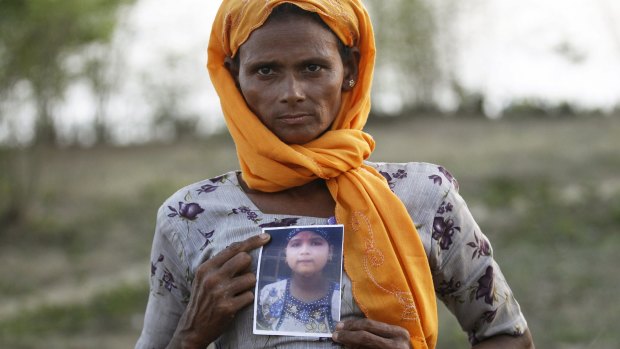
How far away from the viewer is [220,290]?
2125 millimetres

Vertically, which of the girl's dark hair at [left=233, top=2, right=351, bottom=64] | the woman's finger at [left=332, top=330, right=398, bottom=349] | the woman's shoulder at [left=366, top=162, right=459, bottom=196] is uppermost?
the girl's dark hair at [left=233, top=2, right=351, bottom=64]

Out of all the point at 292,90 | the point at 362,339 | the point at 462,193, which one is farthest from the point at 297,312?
the point at 462,193

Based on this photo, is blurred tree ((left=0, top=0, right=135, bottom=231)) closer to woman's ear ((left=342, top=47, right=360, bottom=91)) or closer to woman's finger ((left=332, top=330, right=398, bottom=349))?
woman's ear ((left=342, top=47, right=360, bottom=91))

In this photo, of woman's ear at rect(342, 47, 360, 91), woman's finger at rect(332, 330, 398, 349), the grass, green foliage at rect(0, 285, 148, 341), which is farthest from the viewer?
green foliage at rect(0, 285, 148, 341)

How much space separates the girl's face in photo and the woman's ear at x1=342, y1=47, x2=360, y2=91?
0.45 m

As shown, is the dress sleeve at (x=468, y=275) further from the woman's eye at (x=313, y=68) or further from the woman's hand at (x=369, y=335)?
the woman's eye at (x=313, y=68)

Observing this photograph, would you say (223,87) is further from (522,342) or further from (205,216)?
(522,342)

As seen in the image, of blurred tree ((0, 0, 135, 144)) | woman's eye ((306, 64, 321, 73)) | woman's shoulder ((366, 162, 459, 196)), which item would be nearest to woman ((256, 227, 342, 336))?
woman's shoulder ((366, 162, 459, 196))

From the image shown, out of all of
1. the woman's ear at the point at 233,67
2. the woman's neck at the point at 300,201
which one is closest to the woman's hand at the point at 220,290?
the woman's neck at the point at 300,201

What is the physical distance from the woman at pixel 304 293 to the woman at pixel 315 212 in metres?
0.04

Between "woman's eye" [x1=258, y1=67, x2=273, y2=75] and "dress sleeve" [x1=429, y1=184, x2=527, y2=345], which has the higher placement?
"woman's eye" [x1=258, y1=67, x2=273, y2=75]

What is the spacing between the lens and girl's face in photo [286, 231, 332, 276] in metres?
2.09

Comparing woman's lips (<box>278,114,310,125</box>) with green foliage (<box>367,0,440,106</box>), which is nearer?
woman's lips (<box>278,114,310,125</box>)

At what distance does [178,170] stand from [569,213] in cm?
703
